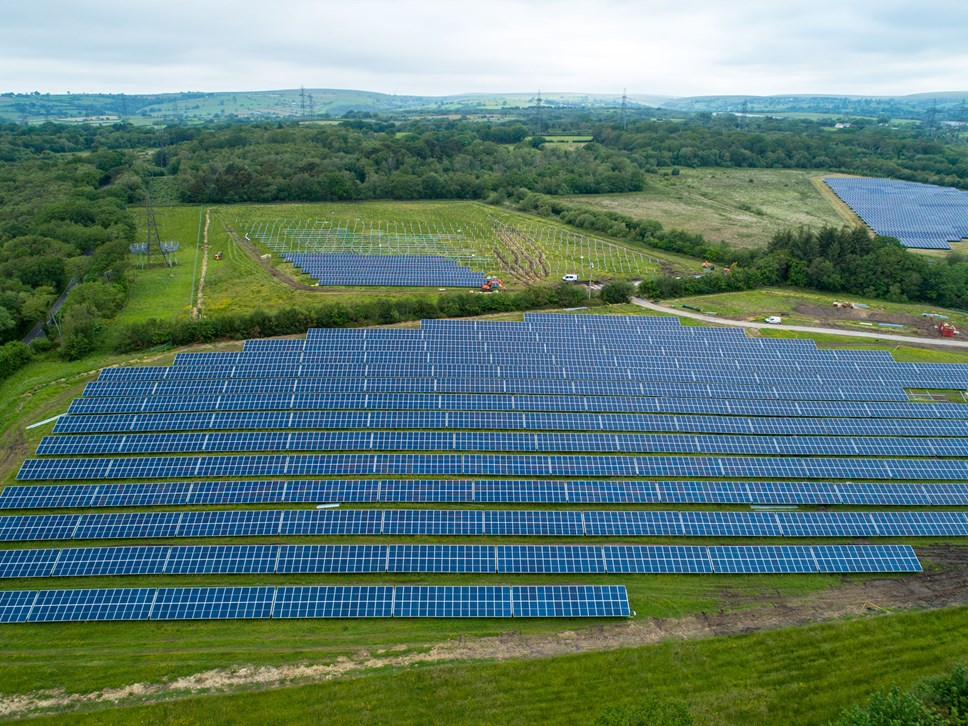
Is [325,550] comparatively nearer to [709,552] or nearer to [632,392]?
[709,552]

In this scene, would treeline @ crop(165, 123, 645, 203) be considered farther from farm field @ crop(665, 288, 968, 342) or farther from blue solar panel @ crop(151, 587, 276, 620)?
blue solar panel @ crop(151, 587, 276, 620)

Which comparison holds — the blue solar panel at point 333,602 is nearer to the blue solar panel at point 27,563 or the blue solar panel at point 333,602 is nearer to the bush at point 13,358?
the blue solar panel at point 27,563

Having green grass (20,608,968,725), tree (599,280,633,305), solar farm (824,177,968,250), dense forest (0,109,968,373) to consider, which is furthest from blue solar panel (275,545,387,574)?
solar farm (824,177,968,250)

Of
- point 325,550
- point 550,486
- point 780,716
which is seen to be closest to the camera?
point 780,716

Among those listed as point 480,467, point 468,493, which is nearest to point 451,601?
point 468,493

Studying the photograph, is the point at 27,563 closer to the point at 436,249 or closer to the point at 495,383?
the point at 495,383

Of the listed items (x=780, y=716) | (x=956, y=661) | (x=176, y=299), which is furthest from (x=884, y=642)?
(x=176, y=299)
